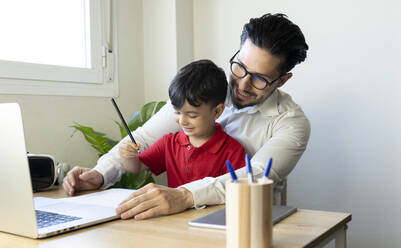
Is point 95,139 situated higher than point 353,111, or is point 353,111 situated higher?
point 353,111

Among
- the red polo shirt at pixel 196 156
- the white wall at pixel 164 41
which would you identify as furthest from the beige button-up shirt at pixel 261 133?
the white wall at pixel 164 41

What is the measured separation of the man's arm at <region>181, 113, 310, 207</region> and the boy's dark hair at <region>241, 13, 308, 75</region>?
20cm

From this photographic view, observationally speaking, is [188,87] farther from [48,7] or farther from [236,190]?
[48,7]

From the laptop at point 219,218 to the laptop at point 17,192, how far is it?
22 centimetres

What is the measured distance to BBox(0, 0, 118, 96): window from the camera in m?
1.80

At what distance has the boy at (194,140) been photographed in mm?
1274

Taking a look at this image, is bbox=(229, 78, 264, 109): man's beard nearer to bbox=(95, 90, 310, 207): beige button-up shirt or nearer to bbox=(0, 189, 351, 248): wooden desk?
bbox=(95, 90, 310, 207): beige button-up shirt

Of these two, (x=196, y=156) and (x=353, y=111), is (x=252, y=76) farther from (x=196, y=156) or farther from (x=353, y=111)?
(x=353, y=111)

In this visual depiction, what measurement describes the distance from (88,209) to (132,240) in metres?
Result: 0.28

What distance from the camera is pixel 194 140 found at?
142 cm

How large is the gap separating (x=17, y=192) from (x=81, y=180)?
57 centimetres

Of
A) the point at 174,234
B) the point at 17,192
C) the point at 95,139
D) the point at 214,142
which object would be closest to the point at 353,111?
the point at 214,142

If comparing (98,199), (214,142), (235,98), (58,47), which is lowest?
(98,199)

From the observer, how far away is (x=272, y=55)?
4.62ft
